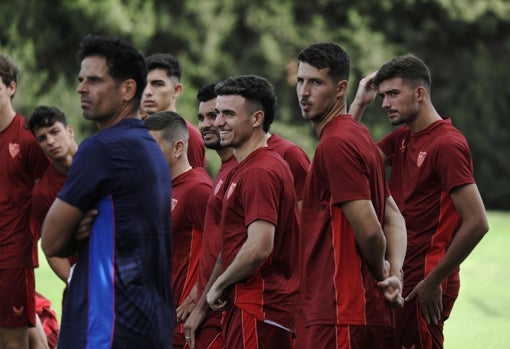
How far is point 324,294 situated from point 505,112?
3512 centimetres

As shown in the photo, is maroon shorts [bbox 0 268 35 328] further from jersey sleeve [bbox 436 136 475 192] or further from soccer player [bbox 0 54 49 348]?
jersey sleeve [bbox 436 136 475 192]

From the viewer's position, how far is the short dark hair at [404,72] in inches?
283

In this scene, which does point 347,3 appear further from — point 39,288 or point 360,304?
point 360,304

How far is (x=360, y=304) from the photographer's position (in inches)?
229

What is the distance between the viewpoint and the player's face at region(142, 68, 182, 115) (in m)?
9.18

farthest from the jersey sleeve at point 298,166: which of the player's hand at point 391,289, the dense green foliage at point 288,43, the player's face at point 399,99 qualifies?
the dense green foliage at point 288,43

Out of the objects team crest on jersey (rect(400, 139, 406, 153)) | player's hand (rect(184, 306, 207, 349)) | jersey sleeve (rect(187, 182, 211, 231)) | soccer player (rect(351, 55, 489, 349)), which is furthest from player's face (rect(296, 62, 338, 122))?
player's hand (rect(184, 306, 207, 349))

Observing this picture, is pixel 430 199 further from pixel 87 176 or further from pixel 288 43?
pixel 288 43

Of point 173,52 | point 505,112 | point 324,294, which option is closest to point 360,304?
point 324,294

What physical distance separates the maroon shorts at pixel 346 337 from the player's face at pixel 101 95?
1.66 meters

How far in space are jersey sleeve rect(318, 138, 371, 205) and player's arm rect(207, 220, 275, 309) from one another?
0.64m

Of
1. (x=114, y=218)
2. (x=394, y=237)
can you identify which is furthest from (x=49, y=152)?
(x=114, y=218)

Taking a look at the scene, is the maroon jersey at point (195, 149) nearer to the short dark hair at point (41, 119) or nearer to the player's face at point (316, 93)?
the short dark hair at point (41, 119)

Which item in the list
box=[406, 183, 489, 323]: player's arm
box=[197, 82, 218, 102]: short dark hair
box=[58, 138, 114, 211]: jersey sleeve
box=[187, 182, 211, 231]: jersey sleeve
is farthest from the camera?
box=[197, 82, 218, 102]: short dark hair
